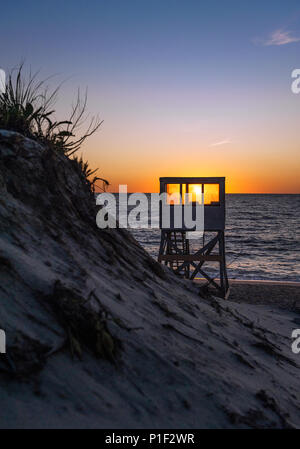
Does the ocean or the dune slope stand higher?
the dune slope

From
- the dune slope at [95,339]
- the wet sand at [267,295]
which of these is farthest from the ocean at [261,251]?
the dune slope at [95,339]

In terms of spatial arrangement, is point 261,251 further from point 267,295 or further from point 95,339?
point 95,339

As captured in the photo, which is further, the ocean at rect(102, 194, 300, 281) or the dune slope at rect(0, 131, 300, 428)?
the ocean at rect(102, 194, 300, 281)

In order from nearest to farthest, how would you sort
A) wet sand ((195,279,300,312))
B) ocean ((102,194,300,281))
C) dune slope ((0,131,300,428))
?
dune slope ((0,131,300,428))
wet sand ((195,279,300,312))
ocean ((102,194,300,281))

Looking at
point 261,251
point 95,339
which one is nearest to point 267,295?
point 95,339

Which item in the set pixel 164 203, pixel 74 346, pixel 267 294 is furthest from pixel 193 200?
pixel 74 346

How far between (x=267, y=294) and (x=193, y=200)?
513 cm

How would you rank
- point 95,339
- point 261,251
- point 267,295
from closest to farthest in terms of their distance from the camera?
point 95,339 → point 267,295 → point 261,251

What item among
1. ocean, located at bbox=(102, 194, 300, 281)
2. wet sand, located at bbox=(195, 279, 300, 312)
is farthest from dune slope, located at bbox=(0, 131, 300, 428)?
ocean, located at bbox=(102, 194, 300, 281)

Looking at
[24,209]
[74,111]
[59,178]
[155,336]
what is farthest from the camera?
[74,111]

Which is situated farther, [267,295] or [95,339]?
[267,295]

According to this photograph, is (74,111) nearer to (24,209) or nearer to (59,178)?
(59,178)

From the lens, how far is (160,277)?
18.8 feet

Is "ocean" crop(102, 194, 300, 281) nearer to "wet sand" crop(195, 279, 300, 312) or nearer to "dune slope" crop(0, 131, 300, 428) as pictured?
"wet sand" crop(195, 279, 300, 312)
